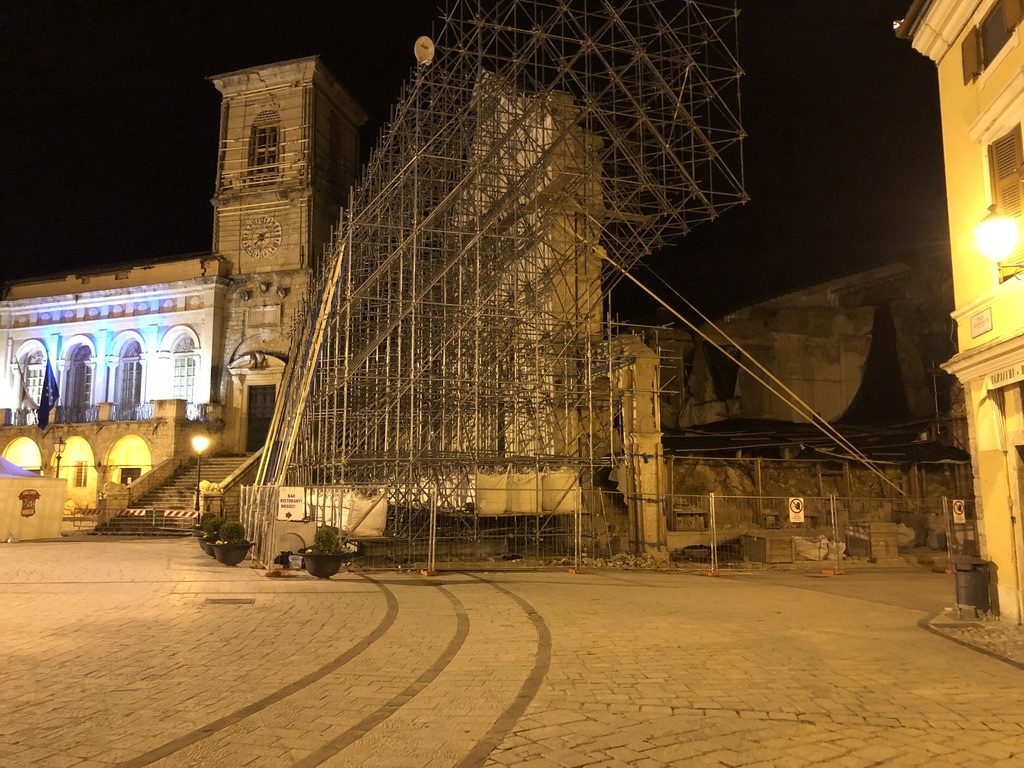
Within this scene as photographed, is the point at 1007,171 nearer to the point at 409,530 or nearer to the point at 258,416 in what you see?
the point at 409,530

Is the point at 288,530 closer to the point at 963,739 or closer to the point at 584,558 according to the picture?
the point at 584,558

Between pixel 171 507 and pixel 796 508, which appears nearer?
pixel 796 508

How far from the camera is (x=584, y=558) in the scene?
17.8 meters

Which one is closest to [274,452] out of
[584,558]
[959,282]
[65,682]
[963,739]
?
[584,558]

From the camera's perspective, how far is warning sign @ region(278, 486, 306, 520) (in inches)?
582

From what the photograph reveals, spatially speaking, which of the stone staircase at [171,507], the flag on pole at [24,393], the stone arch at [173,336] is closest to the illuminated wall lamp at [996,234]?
the stone staircase at [171,507]

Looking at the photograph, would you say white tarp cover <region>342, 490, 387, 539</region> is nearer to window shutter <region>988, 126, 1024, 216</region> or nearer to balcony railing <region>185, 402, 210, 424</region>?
window shutter <region>988, 126, 1024, 216</region>

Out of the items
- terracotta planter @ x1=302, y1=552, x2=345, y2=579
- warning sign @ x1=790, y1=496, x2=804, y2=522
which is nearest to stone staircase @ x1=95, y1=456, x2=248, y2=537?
terracotta planter @ x1=302, y1=552, x2=345, y2=579

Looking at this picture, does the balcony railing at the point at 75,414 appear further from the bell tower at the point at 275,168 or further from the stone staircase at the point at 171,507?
the bell tower at the point at 275,168

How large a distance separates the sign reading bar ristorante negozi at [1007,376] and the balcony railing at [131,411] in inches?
1163

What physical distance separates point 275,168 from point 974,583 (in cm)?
3075

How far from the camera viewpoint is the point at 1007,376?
9445 millimetres

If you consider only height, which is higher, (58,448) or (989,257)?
(989,257)

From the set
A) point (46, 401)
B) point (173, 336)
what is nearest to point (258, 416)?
point (173, 336)
